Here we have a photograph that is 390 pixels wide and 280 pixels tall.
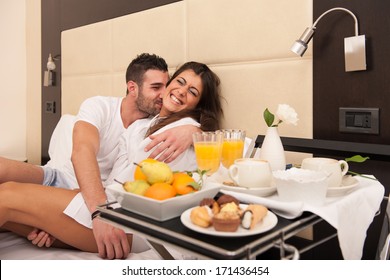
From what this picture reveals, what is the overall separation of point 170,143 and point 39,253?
0.61 metres

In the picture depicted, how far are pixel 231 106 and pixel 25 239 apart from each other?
1.01 m

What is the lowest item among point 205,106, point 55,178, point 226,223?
point 55,178

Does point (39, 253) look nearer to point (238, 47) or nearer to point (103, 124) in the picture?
point (103, 124)

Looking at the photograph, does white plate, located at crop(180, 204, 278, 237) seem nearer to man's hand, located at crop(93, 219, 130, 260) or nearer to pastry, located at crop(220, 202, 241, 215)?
pastry, located at crop(220, 202, 241, 215)

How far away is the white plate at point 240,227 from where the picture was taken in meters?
A: 0.70

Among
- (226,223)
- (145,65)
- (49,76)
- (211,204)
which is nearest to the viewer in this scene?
(226,223)

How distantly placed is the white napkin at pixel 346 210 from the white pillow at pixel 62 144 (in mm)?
1493

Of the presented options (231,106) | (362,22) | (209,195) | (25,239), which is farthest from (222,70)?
(25,239)

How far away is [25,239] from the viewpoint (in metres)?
1.55

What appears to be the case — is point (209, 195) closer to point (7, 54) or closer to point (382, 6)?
point (382, 6)

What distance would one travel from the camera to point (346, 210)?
2.85 feet

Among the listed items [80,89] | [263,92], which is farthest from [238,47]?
[80,89]

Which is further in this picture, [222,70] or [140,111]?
[140,111]
